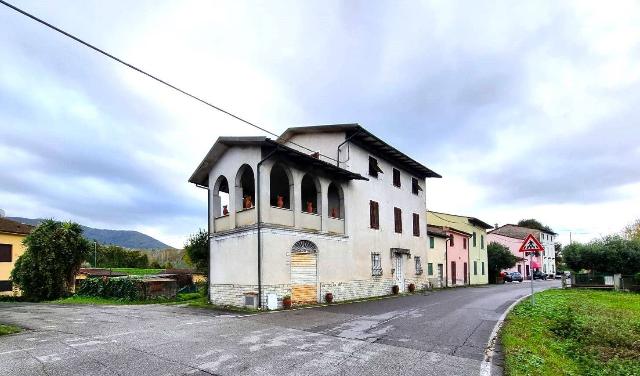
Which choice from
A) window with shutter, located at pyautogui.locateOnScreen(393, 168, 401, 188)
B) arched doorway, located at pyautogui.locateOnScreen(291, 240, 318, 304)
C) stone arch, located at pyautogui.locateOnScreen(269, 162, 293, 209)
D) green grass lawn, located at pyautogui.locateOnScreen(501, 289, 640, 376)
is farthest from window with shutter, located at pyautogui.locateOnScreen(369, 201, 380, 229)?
green grass lawn, located at pyautogui.locateOnScreen(501, 289, 640, 376)

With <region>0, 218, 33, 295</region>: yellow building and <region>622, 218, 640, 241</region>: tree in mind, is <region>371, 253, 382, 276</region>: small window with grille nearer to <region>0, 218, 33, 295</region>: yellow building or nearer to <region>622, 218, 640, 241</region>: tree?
<region>0, 218, 33, 295</region>: yellow building

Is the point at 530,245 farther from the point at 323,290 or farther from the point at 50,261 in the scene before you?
the point at 50,261

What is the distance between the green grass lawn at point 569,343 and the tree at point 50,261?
28.5 m

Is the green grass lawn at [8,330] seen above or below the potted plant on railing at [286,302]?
above

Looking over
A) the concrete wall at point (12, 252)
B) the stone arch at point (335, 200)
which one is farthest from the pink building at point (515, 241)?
the concrete wall at point (12, 252)

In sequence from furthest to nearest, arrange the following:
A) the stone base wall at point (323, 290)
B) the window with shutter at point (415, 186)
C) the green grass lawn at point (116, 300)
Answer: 1. the window with shutter at point (415, 186)
2. the green grass lawn at point (116, 300)
3. the stone base wall at point (323, 290)

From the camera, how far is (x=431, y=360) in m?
7.91

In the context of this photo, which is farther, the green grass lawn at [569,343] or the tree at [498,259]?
the tree at [498,259]

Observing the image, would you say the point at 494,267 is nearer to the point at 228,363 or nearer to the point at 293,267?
the point at 293,267

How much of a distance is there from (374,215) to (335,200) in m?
3.02

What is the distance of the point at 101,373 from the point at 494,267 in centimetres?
4847

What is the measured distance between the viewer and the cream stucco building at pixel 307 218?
17.4m

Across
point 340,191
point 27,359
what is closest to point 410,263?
point 340,191

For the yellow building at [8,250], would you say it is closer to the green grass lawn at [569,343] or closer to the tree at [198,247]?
the tree at [198,247]
